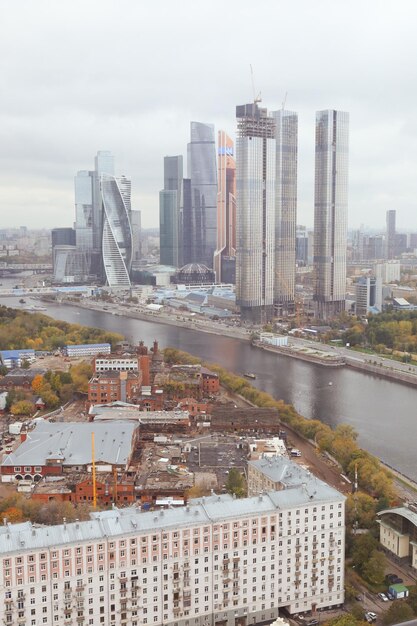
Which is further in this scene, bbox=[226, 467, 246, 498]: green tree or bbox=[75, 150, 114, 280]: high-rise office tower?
bbox=[75, 150, 114, 280]: high-rise office tower

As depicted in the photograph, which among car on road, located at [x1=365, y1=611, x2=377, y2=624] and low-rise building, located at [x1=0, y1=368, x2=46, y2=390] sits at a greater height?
low-rise building, located at [x1=0, y1=368, x2=46, y2=390]

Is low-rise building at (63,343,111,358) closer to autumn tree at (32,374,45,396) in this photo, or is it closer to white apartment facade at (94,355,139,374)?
white apartment facade at (94,355,139,374)

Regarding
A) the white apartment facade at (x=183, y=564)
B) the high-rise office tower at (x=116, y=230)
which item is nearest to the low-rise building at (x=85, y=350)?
the white apartment facade at (x=183, y=564)

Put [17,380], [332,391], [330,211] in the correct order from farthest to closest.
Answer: [330,211], [332,391], [17,380]

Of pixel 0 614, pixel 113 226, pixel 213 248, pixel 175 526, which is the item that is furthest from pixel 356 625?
pixel 213 248

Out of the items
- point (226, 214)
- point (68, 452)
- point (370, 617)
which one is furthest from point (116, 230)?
point (370, 617)

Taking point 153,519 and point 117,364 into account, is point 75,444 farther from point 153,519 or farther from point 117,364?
point 117,364

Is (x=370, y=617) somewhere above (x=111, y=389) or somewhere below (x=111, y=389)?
below

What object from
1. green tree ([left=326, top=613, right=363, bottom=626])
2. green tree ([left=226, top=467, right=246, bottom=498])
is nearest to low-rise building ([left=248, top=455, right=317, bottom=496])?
green tree ([left=226, top=467, right=246, bottom=498])
